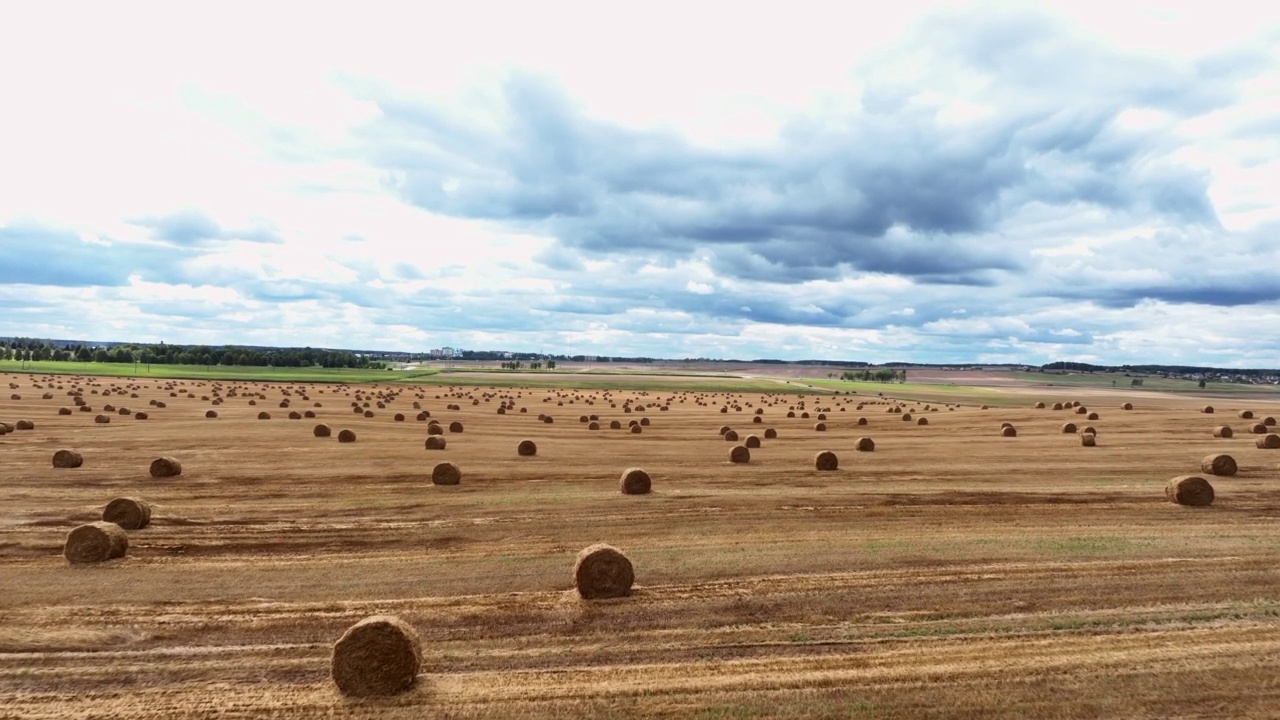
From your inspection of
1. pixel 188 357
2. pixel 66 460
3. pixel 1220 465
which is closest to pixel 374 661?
pixel 66 460

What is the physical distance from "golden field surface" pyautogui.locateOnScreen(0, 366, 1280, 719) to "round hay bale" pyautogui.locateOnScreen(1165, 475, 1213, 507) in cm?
48

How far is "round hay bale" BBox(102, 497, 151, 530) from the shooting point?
18.6 metres

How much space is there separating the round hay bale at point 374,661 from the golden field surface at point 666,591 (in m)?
0.20

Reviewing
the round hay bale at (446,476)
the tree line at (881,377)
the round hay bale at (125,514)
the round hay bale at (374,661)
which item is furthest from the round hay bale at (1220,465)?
the tree line at (881,377)

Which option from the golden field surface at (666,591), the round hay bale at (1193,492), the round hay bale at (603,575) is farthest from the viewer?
the round hay bale at (1193,492)

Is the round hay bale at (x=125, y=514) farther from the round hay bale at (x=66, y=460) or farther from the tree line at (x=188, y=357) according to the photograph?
the tree line at (x=188, y=357)

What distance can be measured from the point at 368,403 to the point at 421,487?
144 feet

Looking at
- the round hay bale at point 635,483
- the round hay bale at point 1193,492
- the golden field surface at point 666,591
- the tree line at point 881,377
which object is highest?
the tree line at point 881,377

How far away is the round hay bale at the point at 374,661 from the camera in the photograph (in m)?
10.4

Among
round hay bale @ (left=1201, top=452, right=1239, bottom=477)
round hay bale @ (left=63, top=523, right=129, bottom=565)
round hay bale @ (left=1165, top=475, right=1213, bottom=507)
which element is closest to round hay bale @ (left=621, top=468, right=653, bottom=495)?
round hay bale @ (left=63, top=523, right=129, bottom=565)

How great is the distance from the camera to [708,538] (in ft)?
60.2

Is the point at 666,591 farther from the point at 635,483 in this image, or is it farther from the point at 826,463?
the point at 826,463

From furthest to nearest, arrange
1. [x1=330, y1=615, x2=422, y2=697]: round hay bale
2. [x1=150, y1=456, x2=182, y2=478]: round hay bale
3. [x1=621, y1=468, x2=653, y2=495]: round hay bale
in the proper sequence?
[x1=150, y1=456, x2=182, y2=478]: round hay bale, [x1=621, y1=468, x2=653, y2=495]: round hay bale, [x1=330, y1=615, x2=422, y2=697]: round hay bale

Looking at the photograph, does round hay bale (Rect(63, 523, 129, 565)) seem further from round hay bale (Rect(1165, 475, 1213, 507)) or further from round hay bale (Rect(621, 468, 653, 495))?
round hay bale (Rect(1165, 475, 1213, 507))
